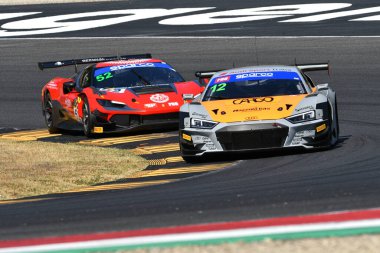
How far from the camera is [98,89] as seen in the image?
1736 centimetres

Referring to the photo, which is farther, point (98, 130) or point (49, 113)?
point (49, 113)

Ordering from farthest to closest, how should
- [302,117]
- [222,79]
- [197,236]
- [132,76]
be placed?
[132,76] → [222,79] → [302,117] → [197,236]

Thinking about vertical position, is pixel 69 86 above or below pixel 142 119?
above

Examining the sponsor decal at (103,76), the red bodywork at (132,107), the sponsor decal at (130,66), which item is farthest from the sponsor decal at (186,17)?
the red bodywork at (132,107)

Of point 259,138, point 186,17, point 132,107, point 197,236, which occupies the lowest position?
point 186,17

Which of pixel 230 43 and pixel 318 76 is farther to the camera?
pixel 230 43

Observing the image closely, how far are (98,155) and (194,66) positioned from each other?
9.84m

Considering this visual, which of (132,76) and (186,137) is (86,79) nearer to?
(132,76)

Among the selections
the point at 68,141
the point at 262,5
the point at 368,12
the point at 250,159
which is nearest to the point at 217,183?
the point at 250,159

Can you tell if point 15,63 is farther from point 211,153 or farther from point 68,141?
point 211,153

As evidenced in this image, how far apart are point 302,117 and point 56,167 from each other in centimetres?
306

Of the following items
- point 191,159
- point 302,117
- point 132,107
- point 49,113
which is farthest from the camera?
point 49,113

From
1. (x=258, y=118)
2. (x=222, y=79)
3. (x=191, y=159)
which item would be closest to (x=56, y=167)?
(x=191, y=159)

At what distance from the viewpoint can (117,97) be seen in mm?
16953
